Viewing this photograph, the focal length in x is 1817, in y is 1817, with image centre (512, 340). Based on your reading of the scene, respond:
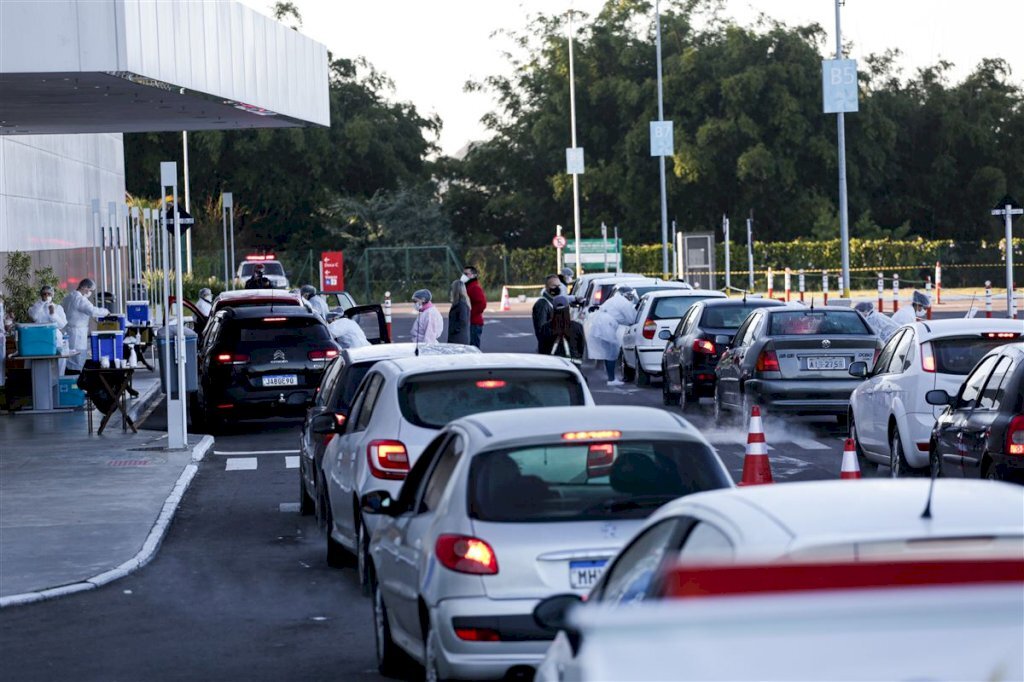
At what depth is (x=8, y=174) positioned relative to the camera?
112 feet

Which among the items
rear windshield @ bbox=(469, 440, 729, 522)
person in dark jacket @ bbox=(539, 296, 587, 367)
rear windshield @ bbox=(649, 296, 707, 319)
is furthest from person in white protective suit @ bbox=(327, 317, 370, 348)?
rear windshield @ bbox=(469, 440, 729, 522)

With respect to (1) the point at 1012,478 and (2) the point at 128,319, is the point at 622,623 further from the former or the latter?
(2) the point at 128,319

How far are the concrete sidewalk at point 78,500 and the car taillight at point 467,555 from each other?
463cm

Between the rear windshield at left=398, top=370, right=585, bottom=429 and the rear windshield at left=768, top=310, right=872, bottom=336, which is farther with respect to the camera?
the rear windshield at left=768, top=310, right=872, bottom=336

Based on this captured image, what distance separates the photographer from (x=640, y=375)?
1164 inches

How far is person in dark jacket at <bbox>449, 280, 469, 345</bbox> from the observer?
30.5 meters

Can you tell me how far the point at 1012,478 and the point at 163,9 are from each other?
12463mm

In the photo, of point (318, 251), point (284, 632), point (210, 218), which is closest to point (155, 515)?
point (284, 632)

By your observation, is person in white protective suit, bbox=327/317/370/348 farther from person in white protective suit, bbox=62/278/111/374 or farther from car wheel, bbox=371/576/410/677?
car wheel, bbox=371/576/410/677

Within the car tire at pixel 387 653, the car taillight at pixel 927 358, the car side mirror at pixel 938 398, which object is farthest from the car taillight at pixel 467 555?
the car taillight at pixel 927 358

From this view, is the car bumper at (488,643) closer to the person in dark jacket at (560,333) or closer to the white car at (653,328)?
the white car at (653,328)

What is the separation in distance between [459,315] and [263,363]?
8.08 meters

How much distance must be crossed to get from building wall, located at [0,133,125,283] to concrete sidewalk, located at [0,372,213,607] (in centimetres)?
1035

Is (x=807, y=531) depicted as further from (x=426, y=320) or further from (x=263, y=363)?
(x=426, y=320)
